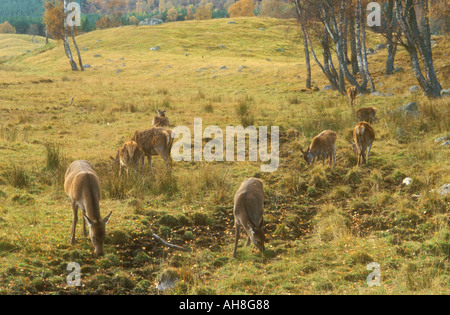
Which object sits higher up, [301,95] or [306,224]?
[301,95]

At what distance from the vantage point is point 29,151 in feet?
40.0

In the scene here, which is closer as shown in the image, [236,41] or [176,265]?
[176,265]

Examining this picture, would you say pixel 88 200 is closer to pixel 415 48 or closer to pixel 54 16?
pixel 415 48

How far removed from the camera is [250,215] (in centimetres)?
696

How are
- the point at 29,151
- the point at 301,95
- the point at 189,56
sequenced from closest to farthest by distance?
the point at 29,151
the point at 301,95
the point at 189,56

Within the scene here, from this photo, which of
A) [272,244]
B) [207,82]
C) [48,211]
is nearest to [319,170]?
[272,244]

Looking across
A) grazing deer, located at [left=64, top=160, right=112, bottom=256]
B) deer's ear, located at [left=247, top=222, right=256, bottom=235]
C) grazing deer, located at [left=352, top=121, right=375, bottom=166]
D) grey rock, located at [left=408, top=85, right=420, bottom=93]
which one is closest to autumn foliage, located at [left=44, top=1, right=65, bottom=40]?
grey rock, located at [left=408, top=85, right=420, bottom=93]

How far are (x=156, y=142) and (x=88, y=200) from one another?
439 centimetres

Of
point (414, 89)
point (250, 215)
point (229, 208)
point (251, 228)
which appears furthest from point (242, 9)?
point (251, 228)

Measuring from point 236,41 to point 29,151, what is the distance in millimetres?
48295

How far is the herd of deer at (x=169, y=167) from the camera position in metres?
6.71

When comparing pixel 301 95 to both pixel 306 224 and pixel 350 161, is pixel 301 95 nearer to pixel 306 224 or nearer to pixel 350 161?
pixel 350 161

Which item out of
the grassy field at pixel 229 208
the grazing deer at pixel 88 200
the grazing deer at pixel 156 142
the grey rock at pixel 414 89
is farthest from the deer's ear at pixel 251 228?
the grey rock at pixel 414 89

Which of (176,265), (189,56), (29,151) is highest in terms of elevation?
(189,56)
